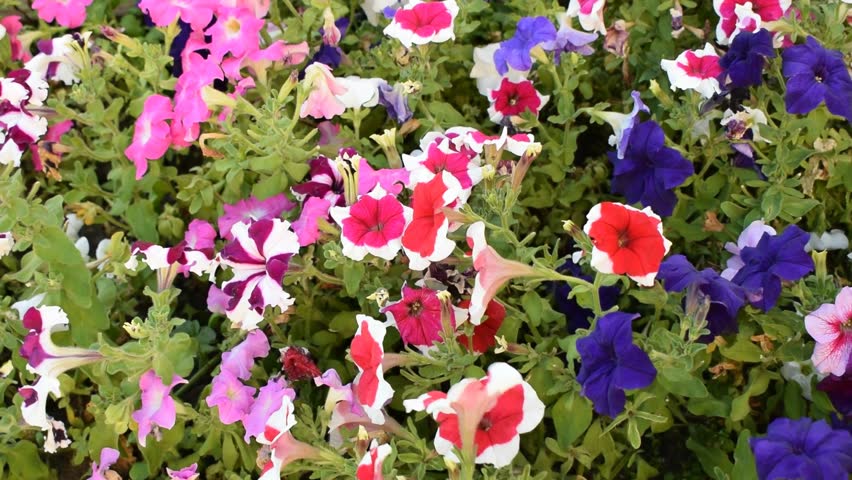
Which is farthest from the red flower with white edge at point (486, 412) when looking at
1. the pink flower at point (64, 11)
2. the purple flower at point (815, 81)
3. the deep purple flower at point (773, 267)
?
the pink flower at point (64, 11)

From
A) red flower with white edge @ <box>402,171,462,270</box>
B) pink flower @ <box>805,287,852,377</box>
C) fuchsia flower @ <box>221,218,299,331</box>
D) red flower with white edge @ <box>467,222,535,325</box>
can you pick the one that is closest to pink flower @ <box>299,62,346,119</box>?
fuchsia flower @ <box>221,218,299,331</box>

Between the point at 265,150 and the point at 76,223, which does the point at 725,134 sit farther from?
the point at 76,223

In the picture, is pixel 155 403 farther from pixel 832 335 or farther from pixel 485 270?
pixel 832 335

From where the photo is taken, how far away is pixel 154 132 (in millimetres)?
1811

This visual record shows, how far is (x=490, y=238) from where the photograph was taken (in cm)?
160

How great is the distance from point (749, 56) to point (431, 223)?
2.31ft

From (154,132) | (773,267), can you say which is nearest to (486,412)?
(773,267)

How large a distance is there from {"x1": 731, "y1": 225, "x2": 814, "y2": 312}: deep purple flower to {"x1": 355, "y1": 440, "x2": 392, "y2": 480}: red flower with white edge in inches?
26.4

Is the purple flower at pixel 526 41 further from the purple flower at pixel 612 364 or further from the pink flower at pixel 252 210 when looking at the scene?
the purple flower at pixel 612 364

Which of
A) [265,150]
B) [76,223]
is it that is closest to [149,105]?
[265,150]

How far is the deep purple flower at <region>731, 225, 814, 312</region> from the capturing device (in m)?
1.41

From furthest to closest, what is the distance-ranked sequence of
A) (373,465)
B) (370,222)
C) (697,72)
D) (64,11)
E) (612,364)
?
(64,11) < (697,72) < (370,222) < (612,364) < (373,465)

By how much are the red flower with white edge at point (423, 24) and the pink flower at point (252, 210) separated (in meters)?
0.42

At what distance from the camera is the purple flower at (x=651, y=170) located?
1601 millimetres
